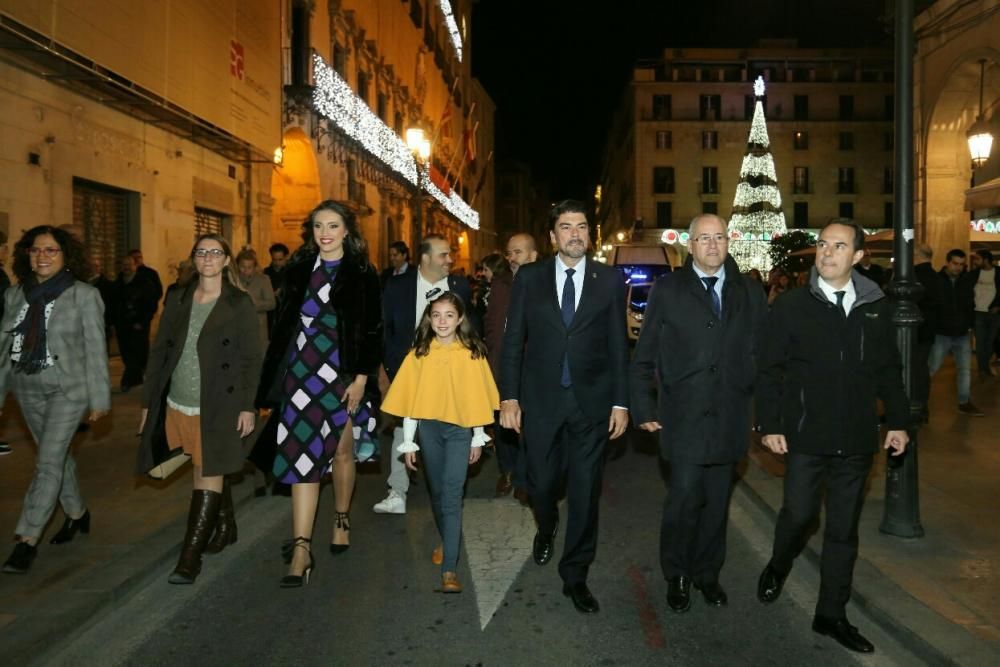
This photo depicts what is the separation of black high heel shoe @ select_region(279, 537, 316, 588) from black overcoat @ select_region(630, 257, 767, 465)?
2067mm

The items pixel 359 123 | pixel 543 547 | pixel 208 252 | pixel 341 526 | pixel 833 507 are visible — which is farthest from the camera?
pixel 359 123

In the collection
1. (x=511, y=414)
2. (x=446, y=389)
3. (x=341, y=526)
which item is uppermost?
(x=446, y=389)

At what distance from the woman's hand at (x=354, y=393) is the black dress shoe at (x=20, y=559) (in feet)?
6.43

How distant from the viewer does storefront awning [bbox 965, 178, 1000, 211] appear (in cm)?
1370

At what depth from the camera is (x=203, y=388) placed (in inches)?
200

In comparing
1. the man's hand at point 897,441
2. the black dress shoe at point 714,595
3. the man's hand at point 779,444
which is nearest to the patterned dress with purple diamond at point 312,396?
the black dress shoe at point 714,595

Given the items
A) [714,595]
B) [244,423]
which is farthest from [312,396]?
[714,595]

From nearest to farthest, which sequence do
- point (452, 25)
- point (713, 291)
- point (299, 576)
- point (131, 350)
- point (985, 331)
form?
point (713, 291) → point (299, 576) → point (131, 350) → point (985, 331) → point (452, 25)

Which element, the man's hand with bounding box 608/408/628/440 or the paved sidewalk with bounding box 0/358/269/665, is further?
the man's hand with bounding box 608/408/628/440

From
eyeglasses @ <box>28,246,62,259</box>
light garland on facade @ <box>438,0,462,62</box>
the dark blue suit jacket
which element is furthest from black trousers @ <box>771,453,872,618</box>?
light garland on facade @ <box>438,0,462,62</box>

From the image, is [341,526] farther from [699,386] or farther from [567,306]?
[699,386]

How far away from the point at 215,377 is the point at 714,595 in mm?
3046

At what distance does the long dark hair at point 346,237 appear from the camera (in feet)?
17.1

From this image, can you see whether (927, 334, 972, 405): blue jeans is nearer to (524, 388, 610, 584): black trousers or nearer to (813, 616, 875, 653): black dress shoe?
(813, 616, 875, 653): black dress shoe
